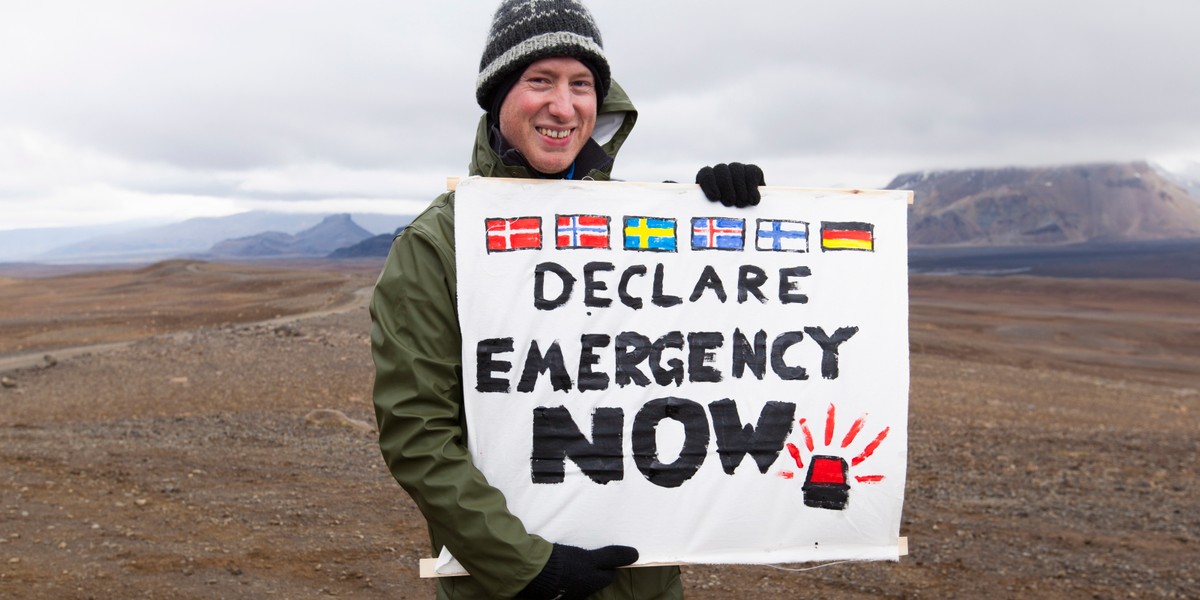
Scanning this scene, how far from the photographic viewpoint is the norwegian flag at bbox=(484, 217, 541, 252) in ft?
8.43

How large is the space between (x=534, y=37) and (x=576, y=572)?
1388mm

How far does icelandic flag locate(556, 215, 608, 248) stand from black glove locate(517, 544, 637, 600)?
2.88 ft

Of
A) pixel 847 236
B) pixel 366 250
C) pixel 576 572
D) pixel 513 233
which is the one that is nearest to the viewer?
pixel 576 572

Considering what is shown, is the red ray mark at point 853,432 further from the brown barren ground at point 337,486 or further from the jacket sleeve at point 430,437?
the brown barren ground at point 337,486

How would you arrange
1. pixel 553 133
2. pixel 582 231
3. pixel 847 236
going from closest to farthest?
1. pixel 553 133
2. pixel 582 231
3. pixel 847 236

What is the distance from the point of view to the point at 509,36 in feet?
7.88

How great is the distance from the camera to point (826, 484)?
9.14 ft

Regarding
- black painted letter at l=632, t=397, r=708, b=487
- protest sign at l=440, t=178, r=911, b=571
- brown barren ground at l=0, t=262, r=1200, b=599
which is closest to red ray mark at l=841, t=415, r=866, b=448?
protest sign at l=440, t=178, r=911, b=571

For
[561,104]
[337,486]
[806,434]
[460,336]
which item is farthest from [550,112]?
[337,486]

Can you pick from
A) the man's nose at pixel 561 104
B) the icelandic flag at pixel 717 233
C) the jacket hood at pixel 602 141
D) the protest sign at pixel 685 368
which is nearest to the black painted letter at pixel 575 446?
the protest sign at pixel 685 368

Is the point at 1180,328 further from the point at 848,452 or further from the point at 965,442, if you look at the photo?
the point at 848,452

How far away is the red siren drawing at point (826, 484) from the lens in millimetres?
2775

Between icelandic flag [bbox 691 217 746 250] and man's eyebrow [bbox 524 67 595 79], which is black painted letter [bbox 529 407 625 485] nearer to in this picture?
icelandic flag [bbox 691 217 746 250]

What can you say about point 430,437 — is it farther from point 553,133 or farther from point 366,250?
point 366,250
